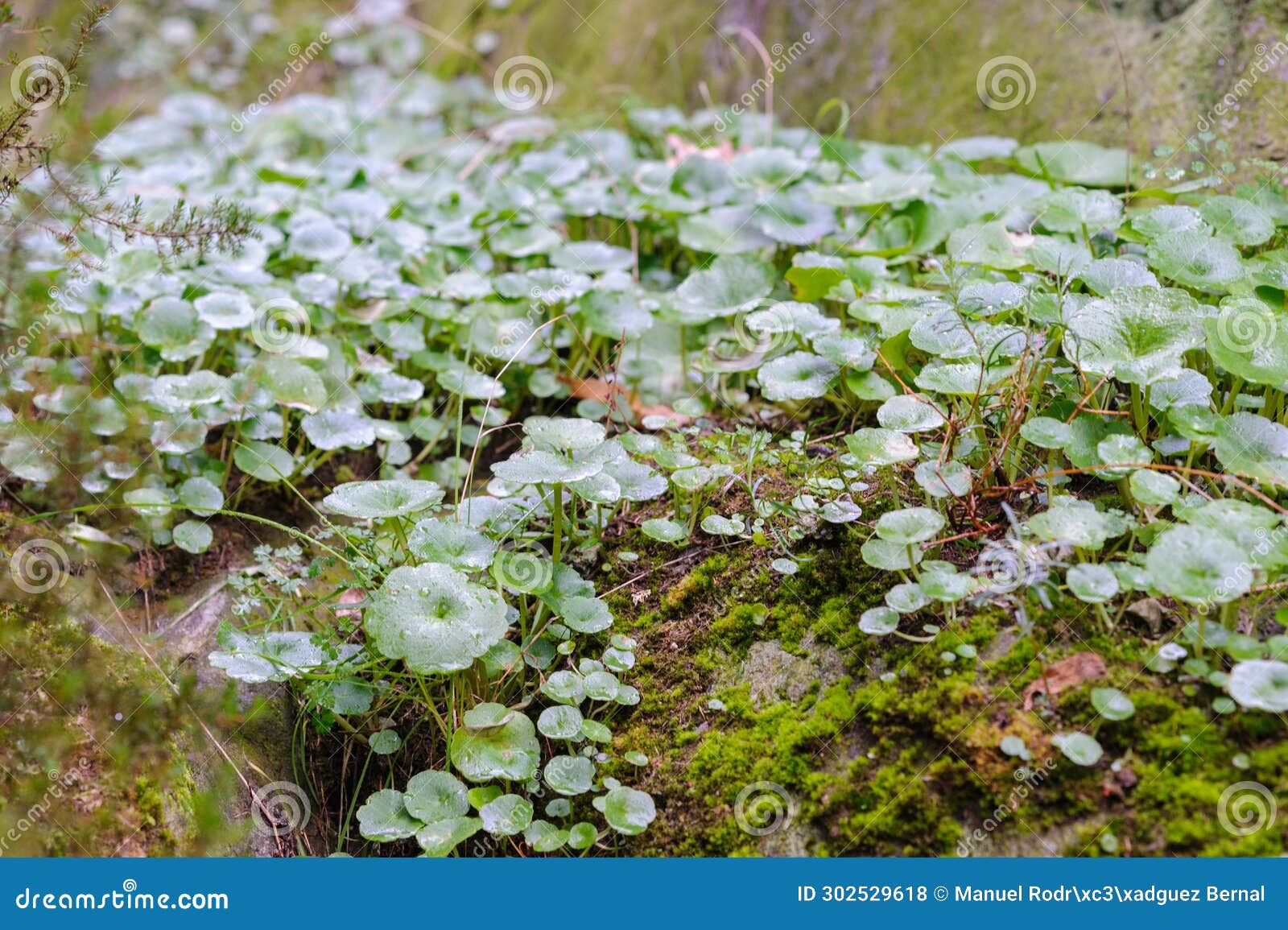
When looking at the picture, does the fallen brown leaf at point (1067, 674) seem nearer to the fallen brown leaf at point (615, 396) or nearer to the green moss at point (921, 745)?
the green moss at point (921, 745)

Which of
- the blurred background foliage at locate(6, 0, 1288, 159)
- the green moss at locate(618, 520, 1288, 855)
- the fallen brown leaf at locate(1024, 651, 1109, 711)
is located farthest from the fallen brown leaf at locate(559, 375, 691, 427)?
the blurred background foliage at locate(6, 0, 1288, 159)

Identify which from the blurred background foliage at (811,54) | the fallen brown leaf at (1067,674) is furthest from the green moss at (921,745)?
the blurred background foliage at (811,54)

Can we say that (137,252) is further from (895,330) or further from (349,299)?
(895,330)

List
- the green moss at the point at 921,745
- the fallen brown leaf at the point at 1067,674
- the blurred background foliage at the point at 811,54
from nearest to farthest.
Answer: the green moss at the point at 921,745 < the fallen brown leaf at the point at 1067,674 < the blurred background foliage at the point at 811,54

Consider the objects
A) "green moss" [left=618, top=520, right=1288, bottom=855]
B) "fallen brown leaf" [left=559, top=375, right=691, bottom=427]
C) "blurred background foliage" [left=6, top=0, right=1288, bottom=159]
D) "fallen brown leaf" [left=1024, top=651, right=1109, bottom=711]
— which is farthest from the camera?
"blurred background foliage" [left=6, top=0, right=1288, bottom=159]

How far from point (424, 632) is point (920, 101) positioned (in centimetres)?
269

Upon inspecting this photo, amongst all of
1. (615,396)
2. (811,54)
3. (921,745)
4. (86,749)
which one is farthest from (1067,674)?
(811,54)

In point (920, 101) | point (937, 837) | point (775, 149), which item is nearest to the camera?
point (937, 837)

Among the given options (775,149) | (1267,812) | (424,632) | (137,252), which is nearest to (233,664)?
(424,632)

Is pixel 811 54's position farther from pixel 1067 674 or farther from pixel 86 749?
pixel 86 749

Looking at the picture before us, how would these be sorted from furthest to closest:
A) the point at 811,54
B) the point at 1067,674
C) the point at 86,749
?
1. the point at 811,54
2. the point at 86,749
3. the point at 1067,674

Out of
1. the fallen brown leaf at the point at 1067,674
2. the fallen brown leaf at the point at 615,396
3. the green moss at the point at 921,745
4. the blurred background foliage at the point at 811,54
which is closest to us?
the green moss at the point at 921,745

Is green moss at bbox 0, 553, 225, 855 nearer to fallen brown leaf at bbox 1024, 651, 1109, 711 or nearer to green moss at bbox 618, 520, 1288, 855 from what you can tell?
green moss at bbox 618, 520, 1288, 855

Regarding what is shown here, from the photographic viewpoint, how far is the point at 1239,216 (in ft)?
6.14
